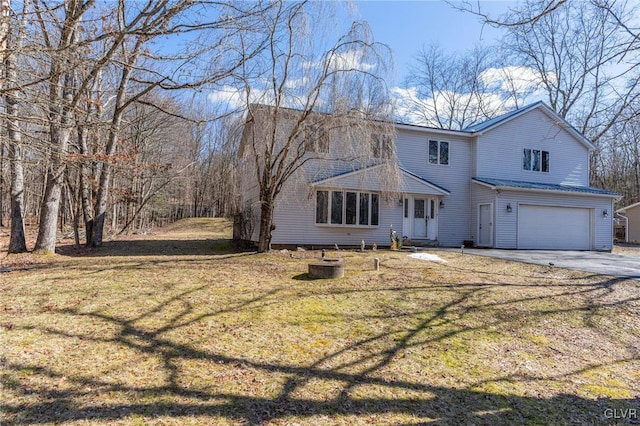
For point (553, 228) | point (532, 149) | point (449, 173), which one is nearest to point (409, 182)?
point (449, 173)

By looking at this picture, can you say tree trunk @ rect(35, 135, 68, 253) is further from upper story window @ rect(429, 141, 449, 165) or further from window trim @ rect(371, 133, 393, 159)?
upper story window @ rect(429, 141, 449, 165)

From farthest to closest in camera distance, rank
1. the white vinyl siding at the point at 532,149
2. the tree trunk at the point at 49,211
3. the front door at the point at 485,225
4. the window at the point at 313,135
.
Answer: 1. the white vinyl siding at the point at 532,149
2. the front door at the point at 485,225
3. the window at the point at 313,135
4. the tree trunk at the point at 49,211

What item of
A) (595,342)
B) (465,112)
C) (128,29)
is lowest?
(595,342)

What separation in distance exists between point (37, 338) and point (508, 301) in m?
6.91

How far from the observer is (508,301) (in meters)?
6.40

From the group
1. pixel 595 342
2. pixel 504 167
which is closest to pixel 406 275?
pixel 595 342

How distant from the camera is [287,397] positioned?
341cm

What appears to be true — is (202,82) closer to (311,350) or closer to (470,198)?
(311,350)

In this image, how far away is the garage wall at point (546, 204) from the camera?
15297 millimetres

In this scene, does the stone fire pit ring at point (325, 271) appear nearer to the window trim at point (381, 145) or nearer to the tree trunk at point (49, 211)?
the window trim at point (381, 145)

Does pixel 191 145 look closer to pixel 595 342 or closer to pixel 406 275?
pixel 406 275

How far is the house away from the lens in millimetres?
13617

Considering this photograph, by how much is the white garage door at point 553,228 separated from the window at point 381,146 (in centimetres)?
791

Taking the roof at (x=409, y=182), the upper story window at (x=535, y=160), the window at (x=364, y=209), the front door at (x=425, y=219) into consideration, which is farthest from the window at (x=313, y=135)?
the upper story window at (x=535, y=160)
